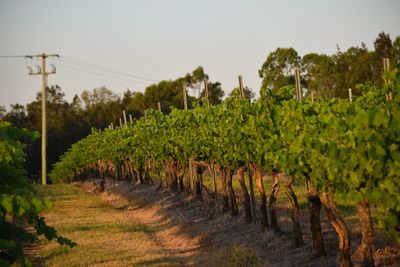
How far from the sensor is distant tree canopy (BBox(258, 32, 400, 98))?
59.4 metres

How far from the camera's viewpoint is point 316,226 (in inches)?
502

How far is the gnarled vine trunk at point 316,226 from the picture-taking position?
41.7ft

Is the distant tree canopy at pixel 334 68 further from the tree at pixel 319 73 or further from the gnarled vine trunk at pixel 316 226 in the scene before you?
the gnarled vine trunk at pixel 316 226

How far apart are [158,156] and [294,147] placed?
1886 cm

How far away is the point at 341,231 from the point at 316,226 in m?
1.41

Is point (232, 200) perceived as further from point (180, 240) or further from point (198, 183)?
point (198, 183)

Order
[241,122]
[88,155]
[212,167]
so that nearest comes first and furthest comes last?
[241,122]
[212,167]
[88,155]

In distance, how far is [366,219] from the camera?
10.2m

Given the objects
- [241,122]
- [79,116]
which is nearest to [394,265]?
[241,122]

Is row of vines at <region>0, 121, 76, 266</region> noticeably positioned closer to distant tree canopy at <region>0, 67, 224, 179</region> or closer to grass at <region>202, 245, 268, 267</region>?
grass at <region>202, 245, 268, 267</region>

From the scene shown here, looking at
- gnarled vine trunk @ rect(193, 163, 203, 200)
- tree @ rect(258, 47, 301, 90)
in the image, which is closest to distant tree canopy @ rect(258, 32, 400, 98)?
tree @ rect(258, 47, 301, 90)

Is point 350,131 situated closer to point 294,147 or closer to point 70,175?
point 294,147

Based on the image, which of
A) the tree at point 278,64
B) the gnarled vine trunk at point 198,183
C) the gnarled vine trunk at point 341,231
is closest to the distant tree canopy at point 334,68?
the tree at point 278,64

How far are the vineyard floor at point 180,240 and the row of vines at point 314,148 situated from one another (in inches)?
22.5
